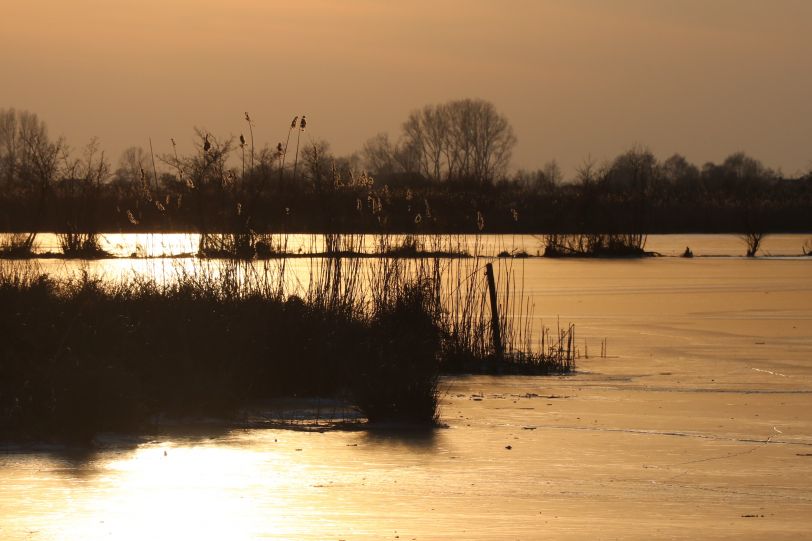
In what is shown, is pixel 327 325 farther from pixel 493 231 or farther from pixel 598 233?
pixel 493 231

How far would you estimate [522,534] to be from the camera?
21.1 ft

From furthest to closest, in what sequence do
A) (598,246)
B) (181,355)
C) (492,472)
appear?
(598,246) < (181,355) < (492,472)

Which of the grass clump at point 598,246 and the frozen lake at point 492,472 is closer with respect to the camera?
the frozen lake at point 492,472

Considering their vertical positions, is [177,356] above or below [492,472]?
above

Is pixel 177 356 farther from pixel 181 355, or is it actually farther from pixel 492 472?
pixel 492 472

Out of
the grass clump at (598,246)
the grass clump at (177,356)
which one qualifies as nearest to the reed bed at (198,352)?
the grass clump at (177,356)

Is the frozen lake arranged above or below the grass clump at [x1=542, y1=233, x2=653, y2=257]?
below

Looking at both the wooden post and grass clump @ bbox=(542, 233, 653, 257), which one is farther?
grass clump @ bbox=(542, 233, 653, 257)

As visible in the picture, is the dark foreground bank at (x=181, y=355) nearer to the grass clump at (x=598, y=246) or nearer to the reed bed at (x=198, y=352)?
the reed bed at (x=198, y=352)

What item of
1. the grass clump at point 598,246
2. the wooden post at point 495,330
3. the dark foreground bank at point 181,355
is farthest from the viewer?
the grass clump at point 598,246

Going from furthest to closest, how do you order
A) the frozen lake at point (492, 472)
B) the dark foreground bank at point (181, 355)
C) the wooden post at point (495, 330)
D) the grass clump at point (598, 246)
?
the grass clump at point (598, 246)
the wooden post at point (495, 330)
the dark foreground bank at point (181, 355)
the frozen lake at point (492, 472)

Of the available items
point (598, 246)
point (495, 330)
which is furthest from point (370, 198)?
point (598, 246)

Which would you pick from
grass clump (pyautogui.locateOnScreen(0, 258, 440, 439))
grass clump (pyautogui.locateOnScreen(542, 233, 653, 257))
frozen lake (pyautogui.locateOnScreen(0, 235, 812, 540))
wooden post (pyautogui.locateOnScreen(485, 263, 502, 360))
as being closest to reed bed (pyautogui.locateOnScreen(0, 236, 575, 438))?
grass clump (pyautogui.locateOnScreen(0, 258, 440, 439))

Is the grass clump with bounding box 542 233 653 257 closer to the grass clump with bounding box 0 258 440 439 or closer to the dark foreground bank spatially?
the dark foreground bank
